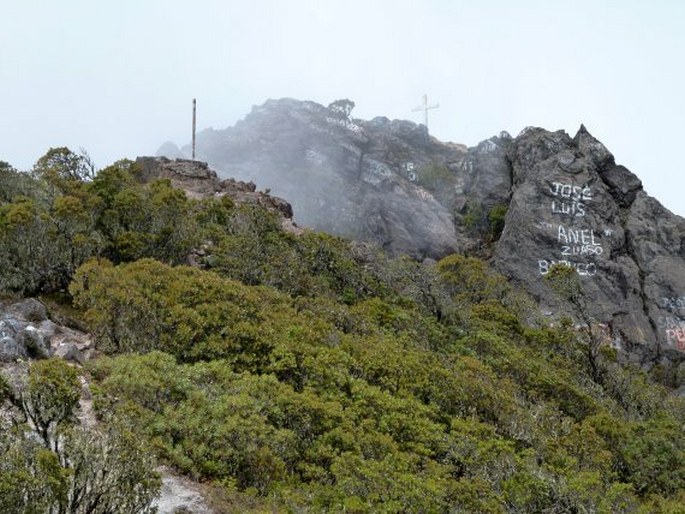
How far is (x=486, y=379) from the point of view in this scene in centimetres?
2267

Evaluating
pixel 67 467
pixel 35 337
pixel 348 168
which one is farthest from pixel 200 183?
pixel 67 467

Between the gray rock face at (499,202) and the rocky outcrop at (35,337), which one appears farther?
the gray rock face at (499,202)

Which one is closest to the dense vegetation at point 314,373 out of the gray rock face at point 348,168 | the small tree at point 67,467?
the small tree at point 67,467

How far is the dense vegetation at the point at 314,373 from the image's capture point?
13359 millimetres

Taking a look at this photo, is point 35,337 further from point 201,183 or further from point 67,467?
point 201,183

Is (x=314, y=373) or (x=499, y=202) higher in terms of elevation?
(x=499, y=202)

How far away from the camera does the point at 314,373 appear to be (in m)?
18.0

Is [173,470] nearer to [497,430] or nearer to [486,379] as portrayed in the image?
[497,430]

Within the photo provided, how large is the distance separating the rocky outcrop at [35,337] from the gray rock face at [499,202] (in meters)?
38.5

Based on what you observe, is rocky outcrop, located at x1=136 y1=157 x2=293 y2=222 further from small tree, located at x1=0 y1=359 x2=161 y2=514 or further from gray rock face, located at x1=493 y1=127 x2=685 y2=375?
small tree, located at x1=0 y1=359 x2=161 y2=514

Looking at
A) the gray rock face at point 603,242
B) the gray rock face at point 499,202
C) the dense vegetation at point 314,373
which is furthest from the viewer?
the gray rock face at point 499,202

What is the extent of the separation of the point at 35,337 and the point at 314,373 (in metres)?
6.78

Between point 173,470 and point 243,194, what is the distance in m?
31.1

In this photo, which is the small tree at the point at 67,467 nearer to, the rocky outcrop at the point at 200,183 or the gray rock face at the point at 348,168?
the rocky outcrop at the point at 200,183
